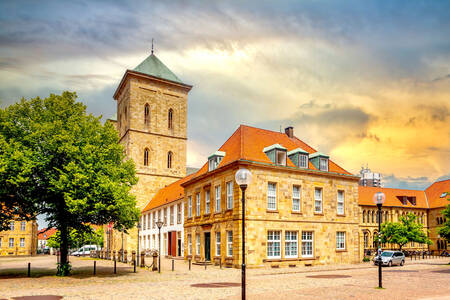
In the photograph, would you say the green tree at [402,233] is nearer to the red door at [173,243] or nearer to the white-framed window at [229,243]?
the red door at [173,243]

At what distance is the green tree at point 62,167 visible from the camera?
25125mm

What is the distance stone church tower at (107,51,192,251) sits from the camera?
222 feet

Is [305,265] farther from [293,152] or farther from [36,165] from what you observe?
[36,165]

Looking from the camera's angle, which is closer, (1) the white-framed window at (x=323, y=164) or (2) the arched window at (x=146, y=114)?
(1) the white-framed window at (x=323, y=164)

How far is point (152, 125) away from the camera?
229ft

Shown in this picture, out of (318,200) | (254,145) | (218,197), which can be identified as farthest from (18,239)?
(318,200)

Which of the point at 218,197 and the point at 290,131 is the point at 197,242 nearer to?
the point at 218,197

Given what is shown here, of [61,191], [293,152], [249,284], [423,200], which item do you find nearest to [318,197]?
[293,152]

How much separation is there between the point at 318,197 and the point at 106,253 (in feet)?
92.9

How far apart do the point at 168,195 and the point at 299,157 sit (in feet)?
88.4

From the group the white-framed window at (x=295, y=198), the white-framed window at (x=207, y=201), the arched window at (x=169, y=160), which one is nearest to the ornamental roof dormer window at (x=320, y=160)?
the white-framed window at (x=295, y=198)

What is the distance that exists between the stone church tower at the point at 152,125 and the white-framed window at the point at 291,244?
36.4 metres

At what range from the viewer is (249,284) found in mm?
20641

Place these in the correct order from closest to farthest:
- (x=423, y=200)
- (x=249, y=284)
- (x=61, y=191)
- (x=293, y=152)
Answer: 1. (x=249, y=284)
2. (x=61, y=191)
3. (x=293, y=152)
4. (x=423, y=200)
